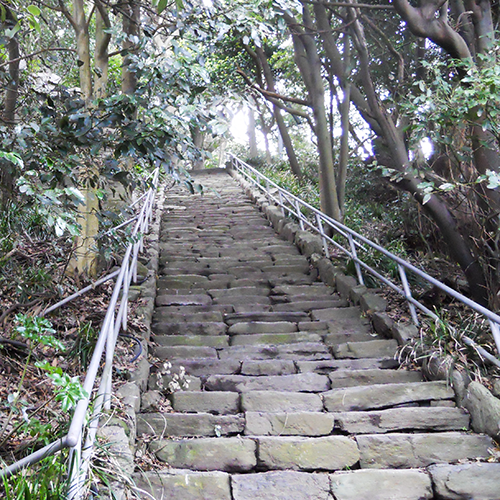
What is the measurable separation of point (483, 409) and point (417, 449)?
0.61 metres

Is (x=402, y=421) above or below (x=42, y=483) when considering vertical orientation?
below

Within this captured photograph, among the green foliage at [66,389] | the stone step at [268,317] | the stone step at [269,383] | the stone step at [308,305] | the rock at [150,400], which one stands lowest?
the rock at [150,400]

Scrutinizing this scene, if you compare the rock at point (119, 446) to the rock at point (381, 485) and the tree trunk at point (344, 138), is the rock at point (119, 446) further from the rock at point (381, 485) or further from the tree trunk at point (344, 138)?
the tree trunk at point (344, 138)

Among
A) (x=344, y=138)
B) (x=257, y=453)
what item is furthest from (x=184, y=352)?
(x=344, y=138)

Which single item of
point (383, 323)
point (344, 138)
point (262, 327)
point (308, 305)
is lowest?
point (262, 327)

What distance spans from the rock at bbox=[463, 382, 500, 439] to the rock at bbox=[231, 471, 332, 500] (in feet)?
4.17

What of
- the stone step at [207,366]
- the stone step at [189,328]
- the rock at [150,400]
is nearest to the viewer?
the rock at [150,400]

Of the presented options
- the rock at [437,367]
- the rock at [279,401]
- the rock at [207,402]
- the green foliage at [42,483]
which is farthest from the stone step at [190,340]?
the green foliage at [42,483]

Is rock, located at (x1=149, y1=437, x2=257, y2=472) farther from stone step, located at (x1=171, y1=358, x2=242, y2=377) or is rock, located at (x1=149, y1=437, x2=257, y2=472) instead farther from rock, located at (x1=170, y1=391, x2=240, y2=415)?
stone step, located at (x1=171, y1=358, x2=242, y2=377)

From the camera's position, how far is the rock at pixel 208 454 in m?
A: 3.42

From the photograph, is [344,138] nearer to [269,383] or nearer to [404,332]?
[404,332]

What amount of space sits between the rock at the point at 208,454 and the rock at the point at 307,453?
0.10 m

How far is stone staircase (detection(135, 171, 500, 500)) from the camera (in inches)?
127

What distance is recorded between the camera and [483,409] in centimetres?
371
